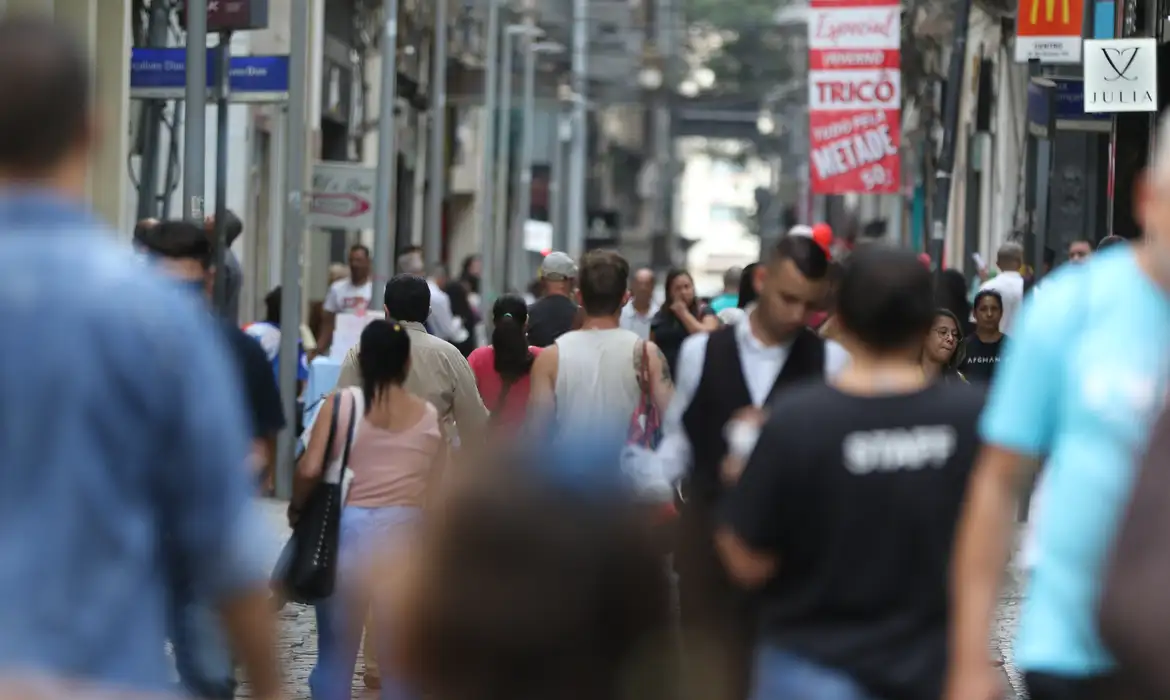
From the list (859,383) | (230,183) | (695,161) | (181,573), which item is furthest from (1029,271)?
(695,161)

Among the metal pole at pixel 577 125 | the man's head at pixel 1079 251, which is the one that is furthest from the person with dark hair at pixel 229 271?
the metal pole at pixel 577 125

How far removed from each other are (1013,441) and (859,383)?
0.61 m

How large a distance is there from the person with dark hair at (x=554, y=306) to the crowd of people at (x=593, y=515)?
23.3 ft

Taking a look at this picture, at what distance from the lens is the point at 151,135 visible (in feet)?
69.1

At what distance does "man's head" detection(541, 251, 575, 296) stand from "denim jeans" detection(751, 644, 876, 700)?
942 centimetres

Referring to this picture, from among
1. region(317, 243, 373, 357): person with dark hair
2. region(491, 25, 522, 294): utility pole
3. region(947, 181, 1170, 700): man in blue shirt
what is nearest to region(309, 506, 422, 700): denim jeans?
region(947, 181, 1170, 700): man in blue shirt

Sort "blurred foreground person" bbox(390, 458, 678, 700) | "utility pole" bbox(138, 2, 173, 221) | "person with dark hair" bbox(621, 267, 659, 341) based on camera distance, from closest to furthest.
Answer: "blurred foreground person" bbox(390, 458, 678, 700) < "person with dark hair" bbox(621, 267, 659, 341) < "utility pole" bbox(138, 2, 173, 221)

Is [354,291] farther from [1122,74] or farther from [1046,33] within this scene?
[1122,74]

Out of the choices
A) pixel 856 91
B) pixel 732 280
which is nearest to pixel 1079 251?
pixel 732 280

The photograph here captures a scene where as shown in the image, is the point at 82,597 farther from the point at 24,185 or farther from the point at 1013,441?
the point at 1013,441

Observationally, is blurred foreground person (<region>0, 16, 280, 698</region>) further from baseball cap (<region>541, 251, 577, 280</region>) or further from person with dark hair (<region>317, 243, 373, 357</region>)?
person with dark hair (<region>317, 243, 373, 357</region>)

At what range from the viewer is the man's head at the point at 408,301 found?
35.9 feet

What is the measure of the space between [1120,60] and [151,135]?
8847 mm

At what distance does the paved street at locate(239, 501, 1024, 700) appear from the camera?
10.0 metres
